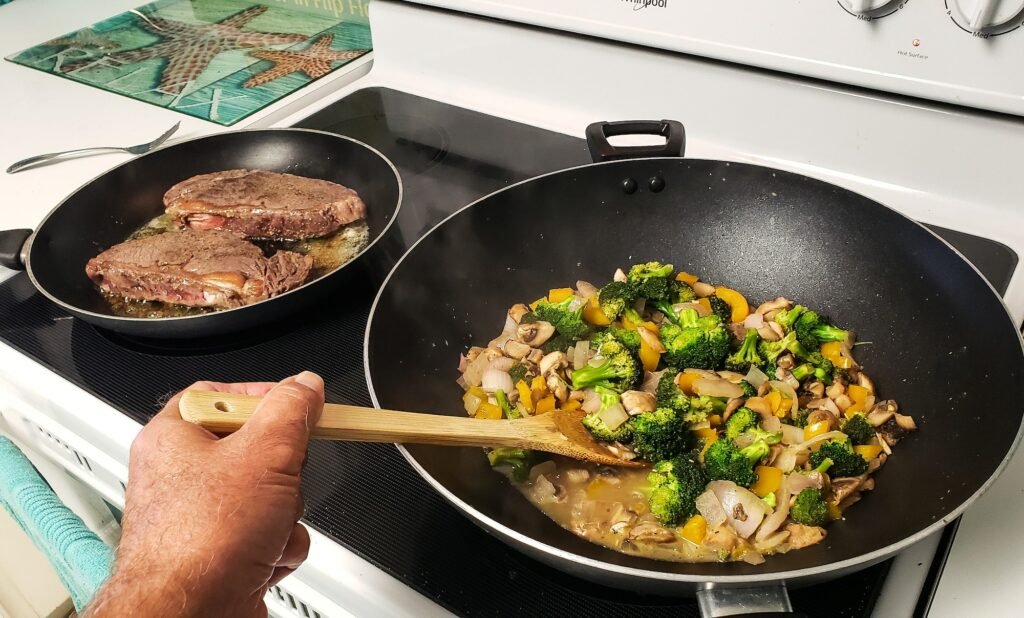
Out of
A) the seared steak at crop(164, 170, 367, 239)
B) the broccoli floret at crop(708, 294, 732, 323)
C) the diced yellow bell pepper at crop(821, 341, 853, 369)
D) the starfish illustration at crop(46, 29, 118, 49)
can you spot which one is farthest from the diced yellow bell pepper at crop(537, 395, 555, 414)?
the starfish illustration at crop(46, 29, 118, 49)

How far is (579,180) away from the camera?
127 cm

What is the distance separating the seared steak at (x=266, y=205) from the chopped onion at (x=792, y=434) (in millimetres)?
893

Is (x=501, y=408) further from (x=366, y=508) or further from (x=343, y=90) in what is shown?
(x=343, y=90)

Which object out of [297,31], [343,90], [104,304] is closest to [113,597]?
[104,304]

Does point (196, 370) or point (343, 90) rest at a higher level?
point (343, 90)

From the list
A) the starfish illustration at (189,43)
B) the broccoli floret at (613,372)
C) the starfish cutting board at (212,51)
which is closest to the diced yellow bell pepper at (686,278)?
the broccoli floret at (613,372)

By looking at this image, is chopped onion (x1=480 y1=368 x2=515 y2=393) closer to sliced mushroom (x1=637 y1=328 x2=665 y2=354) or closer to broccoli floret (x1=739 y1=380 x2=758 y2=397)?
sliced mushroom (x1=637 y1=328 x2=665 y2=354)

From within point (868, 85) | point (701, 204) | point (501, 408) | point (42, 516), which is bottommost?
point (42, 516)

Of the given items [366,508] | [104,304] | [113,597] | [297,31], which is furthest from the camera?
[297,31]

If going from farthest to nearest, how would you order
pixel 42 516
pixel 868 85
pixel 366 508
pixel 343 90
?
pixel 343 90 < pixel 868 85 < pixel 42 516 < pixel 366 508

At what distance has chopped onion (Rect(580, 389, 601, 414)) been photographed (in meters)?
1.05

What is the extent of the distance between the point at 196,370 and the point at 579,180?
0.71 m

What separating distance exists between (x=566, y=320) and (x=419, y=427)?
17.5 inches

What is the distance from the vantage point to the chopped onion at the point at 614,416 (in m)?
1.01
